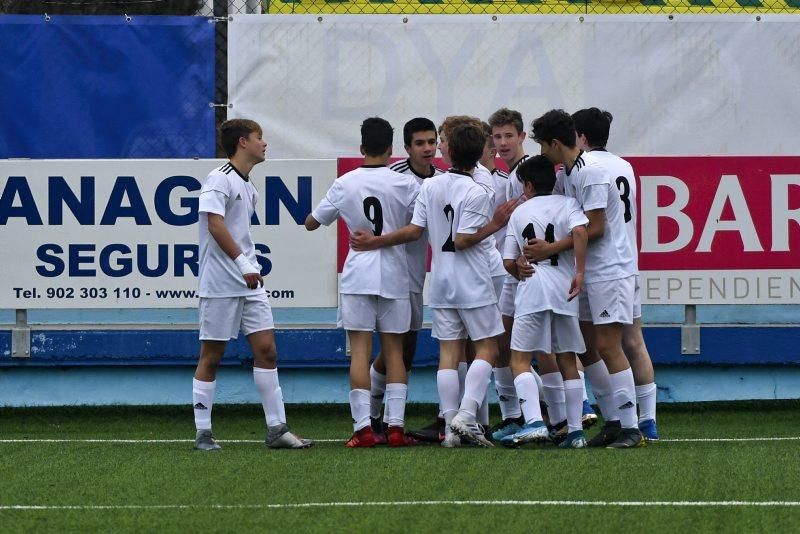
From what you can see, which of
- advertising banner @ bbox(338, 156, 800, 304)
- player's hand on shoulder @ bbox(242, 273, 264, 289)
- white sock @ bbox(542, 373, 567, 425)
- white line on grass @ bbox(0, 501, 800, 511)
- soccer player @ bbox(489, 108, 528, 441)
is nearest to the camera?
white line on grass @ bbox(0, 501, 800, 511)

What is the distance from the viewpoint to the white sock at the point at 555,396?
7.83 m

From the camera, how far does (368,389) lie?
7.82 meters

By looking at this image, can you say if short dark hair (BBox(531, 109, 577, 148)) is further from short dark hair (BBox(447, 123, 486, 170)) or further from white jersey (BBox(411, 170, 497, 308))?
white jersey (BBox(411, 170, 497, 308))

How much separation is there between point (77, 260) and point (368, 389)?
2802 mm

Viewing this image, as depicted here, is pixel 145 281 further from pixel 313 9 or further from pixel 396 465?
pixel 396 465

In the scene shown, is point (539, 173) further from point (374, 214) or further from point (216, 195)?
point (216, 195)

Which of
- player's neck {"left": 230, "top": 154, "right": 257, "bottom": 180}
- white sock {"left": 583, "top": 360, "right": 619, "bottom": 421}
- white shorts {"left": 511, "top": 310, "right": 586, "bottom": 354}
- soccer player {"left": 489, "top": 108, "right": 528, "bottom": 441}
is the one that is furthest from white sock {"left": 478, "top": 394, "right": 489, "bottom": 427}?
player's neck {"left": 230, "top": 154, "right": 257, "bottom": 180}

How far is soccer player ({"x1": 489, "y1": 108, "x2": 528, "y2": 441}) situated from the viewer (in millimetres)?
8164

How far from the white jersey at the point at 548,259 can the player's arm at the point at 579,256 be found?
8 cm

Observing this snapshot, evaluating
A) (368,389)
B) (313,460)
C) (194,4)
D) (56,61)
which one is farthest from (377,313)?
(194,4)

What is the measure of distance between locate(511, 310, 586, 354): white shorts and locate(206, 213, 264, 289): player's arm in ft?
4.39

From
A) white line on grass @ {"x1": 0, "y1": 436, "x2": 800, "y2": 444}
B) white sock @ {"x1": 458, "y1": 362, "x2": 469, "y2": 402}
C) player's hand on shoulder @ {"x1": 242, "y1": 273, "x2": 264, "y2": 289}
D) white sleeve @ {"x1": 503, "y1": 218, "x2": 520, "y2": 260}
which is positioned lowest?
white line on grass @ {"x1": 0, "y1": 436, "x2": 800, "y2": 444}

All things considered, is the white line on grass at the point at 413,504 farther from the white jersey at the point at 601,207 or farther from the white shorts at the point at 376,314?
the white shorts at the point at 376,314

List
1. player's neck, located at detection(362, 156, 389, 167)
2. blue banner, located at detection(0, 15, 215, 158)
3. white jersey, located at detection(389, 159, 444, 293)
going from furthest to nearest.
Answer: blue banner, located at detection(0, 15, 215, 158), white jersey, located at detection(389, 159, 444, 293), player's neck, located at detection(362, 156, 389, 167)
